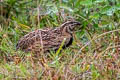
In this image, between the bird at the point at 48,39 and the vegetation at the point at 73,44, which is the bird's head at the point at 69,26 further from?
the vegetation at the point at 73,44

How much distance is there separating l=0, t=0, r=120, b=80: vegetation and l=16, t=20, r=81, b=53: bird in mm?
159

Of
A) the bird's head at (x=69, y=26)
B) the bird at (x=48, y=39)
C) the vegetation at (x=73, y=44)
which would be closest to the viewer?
the vegetation at (x=73, y=44)

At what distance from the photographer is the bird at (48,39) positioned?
7887 millimetres

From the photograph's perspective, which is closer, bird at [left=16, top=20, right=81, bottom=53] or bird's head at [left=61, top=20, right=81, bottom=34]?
bird at [left=16, top=20, right=81, bottom=53]

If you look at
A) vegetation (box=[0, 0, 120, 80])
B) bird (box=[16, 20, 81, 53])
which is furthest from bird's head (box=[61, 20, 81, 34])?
vegetation (box=[0, 0, 120, 80])

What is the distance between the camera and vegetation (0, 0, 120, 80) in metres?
6.57

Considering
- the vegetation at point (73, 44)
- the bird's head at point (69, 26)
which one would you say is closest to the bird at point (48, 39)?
the bird's head at point (69, 26)

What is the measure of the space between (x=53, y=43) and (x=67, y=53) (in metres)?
0.27

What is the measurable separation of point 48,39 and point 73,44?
0.56 m

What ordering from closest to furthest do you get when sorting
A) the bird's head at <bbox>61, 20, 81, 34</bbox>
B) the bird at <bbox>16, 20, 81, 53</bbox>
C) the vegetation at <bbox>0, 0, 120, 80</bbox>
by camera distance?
the vegetation at <bbox>0, 0, 120, 80</bbox> → the bird at <bbox>16, 20, 81, 53</bbox> → the bird's head at <bbox>61, 20, 81, 34</bbox>

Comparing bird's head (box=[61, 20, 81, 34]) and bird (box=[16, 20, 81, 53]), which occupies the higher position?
bird's head (box=[61, 20, 81, 34])

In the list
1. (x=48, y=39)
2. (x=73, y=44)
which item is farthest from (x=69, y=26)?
(x=48, y=39)

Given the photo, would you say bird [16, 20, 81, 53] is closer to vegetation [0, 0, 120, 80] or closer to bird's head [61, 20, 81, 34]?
bird's head [61, 20, 81, 34]

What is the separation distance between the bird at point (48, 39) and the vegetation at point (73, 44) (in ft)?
0.52
